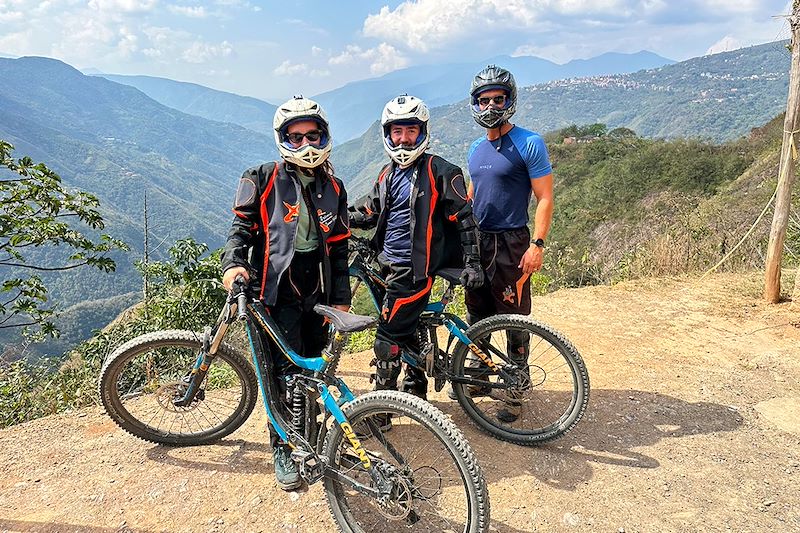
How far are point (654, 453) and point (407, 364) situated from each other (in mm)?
1892

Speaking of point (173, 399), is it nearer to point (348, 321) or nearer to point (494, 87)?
point (348, 321)

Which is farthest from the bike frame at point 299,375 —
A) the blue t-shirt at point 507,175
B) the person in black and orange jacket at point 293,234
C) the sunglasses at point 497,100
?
the sunglasses at point 497,100

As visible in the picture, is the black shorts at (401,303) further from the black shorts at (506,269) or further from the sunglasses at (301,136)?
the sunglasses at (301,136)

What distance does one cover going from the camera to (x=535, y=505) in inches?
120

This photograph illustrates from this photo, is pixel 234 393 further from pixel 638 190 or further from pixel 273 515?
pixel 638 190

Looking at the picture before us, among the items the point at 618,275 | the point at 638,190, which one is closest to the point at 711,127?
the point at 638,190

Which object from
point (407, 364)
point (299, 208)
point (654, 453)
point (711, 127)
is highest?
point (711, 127)

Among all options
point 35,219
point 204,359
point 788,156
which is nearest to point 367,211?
point 204,359

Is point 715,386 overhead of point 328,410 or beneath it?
beneath

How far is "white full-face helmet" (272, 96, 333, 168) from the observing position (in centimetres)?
293

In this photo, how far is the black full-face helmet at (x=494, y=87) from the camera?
3588mm

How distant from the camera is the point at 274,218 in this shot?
118 inches

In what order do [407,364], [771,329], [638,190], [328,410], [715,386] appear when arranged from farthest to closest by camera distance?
1. [638,190]
2. [771,329]
3. [715,386]
4. [407,364]
5. [328,410]

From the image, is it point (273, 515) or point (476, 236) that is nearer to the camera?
point (273, 515)
